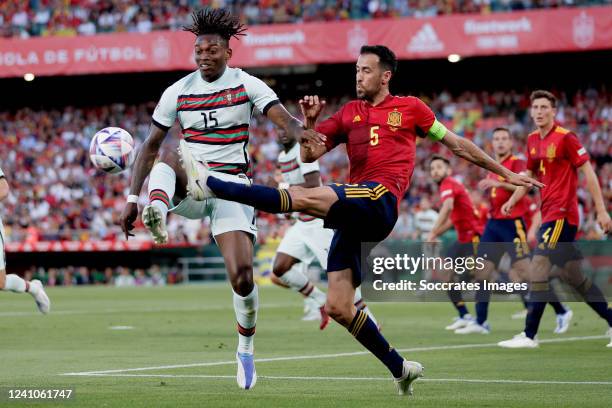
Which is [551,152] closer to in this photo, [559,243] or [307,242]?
[559,243]

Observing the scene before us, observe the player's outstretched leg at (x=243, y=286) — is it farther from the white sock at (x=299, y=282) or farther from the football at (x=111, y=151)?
the white sock at (x=299, y=282)

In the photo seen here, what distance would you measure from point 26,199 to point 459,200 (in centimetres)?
2629

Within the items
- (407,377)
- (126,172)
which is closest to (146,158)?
(407,377)

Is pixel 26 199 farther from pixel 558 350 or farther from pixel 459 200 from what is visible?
pixel 558 350

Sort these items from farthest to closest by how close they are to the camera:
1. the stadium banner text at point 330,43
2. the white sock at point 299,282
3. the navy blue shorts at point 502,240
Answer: the stadium banner text at point 330,43 < the white sock at point 299,282 < the navy blue shorts at point 502,240

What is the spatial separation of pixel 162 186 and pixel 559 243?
17.1 ft

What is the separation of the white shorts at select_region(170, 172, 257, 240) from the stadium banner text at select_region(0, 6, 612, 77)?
27.8m

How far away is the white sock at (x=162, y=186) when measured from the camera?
8312 millimetres

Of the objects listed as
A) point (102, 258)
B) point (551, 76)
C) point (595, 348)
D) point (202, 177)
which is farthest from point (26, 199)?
point (202, 177)

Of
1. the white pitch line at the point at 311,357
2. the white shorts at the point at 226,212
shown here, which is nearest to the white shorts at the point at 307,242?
the white pitch line at the point at 311,357

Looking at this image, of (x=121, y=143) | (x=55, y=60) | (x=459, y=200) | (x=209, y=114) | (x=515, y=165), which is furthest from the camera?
(x=55, y=60)

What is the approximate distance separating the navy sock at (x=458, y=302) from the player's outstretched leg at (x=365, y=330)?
7724mm

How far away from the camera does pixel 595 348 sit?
39.1 feet

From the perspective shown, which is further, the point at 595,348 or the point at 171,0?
the point at 171,0
